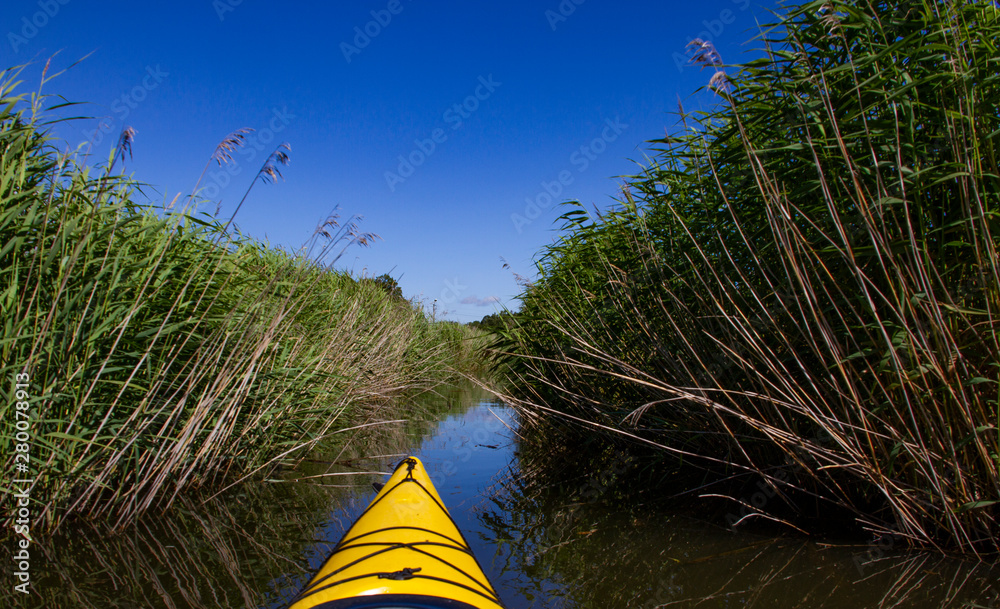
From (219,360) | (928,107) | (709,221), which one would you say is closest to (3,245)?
(219,360)

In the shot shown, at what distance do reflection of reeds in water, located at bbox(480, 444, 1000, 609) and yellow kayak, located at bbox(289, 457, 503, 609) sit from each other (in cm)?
58

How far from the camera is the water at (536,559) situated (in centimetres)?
255

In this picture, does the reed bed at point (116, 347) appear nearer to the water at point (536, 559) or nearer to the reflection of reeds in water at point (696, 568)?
the water at point (536, 559)

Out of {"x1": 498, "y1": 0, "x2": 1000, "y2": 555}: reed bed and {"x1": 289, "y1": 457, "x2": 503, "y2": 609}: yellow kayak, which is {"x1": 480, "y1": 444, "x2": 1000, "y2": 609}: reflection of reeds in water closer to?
{"x1": 498, "y1": 0, "x2": 1000, "y2": 555}: reed bed

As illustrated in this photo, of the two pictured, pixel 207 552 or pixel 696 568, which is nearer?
pixel 696 568

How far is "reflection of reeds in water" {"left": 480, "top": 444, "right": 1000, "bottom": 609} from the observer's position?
2.53 meters

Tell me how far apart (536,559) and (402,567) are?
1234mm

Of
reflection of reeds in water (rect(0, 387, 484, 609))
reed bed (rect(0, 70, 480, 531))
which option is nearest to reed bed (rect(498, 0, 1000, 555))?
reflection of reeds in water (rect(0, 387, 484, 609))

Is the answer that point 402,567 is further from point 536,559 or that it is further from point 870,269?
point 870,269

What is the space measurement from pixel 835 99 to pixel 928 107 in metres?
0.39

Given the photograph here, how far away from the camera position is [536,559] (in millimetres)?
3154

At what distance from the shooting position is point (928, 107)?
2.49m

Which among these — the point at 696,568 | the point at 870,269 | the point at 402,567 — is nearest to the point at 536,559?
the point at 696,568

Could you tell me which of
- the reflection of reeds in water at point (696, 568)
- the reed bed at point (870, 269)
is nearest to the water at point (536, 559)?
the reflection of reeds in water at point (696, 568)
